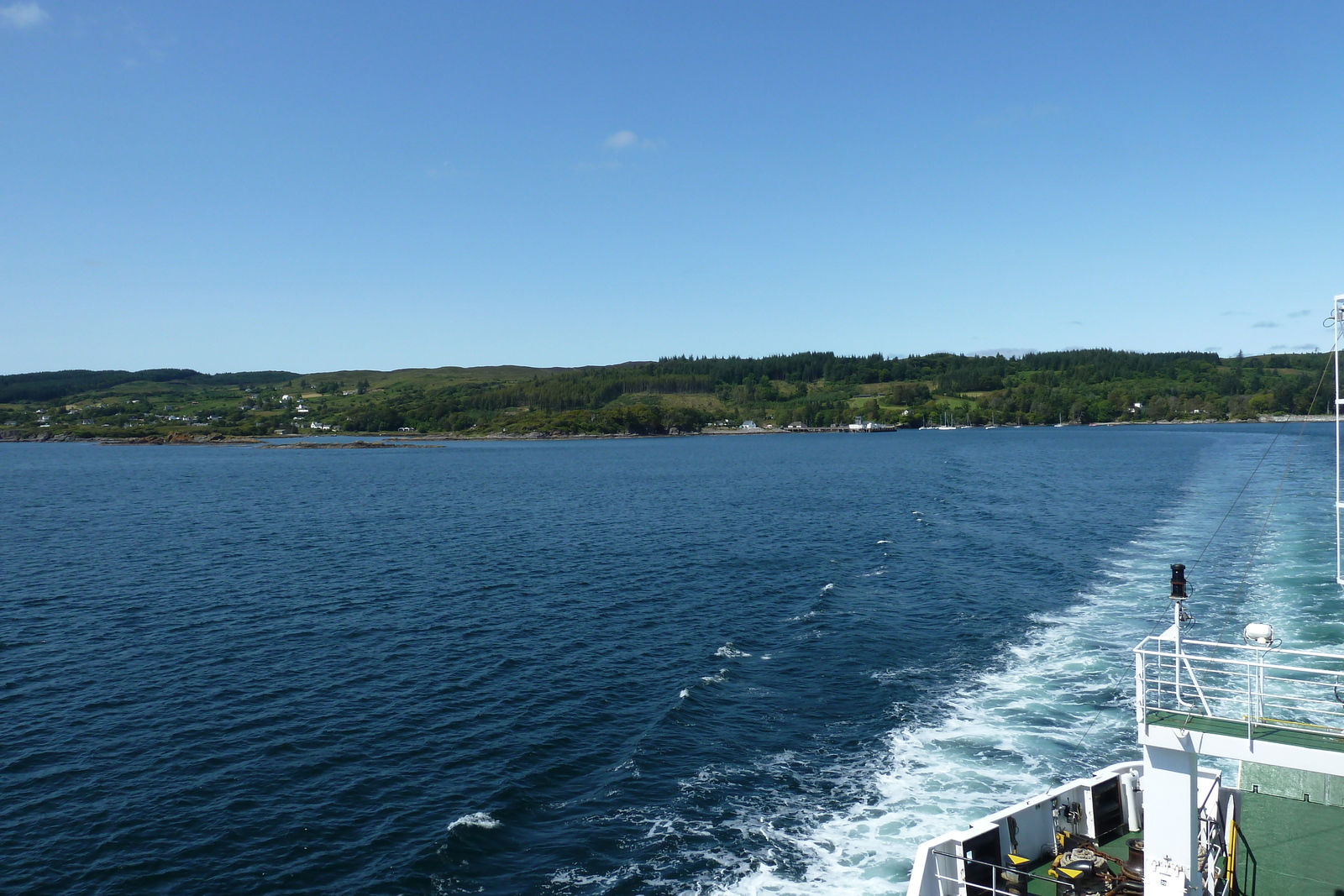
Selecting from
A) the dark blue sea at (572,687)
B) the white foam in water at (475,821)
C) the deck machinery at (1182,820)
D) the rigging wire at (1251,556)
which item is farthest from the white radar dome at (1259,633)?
the white foam in water at (475,821)

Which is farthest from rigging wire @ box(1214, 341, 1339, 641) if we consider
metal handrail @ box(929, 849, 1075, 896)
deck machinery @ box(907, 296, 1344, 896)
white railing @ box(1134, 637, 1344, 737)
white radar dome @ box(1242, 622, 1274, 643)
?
metal handrail @ box(929, 849, 1075, 896)

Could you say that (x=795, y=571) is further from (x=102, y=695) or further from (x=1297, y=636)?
(x=102, y=695)

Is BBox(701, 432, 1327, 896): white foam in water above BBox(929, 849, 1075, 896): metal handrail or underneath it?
underneath

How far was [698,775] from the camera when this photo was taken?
24.5m

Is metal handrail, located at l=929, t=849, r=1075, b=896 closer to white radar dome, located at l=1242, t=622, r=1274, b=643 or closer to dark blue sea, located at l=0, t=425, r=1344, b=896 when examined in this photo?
dark blue sea, located at l=0, t=425, r=1344, b=896

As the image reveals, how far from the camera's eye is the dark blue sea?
20.5m

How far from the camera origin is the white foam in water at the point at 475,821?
69.9 feet

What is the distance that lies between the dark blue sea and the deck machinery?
380 cm

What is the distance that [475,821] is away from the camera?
2155cm

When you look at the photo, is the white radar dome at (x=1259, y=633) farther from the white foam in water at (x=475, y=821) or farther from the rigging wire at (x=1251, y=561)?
the white foam in water at (x=475, y=821)

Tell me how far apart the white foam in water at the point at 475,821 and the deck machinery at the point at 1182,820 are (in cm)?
1150

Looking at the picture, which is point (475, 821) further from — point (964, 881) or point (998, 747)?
point (998, 747)

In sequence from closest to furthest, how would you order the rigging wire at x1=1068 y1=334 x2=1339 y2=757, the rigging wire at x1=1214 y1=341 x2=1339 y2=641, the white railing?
the white railing < the rigging wire at x1=1068 y1=334 x2=1339 y2=757 < the rigging wire at x1=1214 y1=341 x2=1339 y2=641

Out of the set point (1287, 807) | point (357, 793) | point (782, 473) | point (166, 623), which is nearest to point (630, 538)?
point (166, 623)
